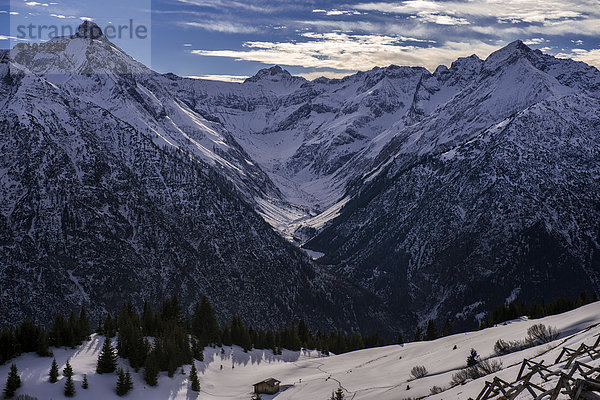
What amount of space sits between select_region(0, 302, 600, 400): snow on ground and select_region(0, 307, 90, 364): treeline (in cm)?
175

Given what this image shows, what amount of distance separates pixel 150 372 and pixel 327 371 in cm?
3402

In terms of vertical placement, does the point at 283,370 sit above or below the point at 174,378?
below

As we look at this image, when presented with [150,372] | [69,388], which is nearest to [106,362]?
[150,372]

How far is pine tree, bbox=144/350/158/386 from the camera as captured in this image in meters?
88.5

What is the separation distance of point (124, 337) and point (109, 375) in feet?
31.9

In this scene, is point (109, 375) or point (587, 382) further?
point (109, 375)

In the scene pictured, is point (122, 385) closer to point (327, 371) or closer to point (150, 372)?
point (150, 372)

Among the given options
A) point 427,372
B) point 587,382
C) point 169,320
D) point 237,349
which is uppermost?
point 587,382

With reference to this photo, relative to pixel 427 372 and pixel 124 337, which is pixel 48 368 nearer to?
pixel 124 337

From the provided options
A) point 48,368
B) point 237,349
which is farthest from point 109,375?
point 237,349

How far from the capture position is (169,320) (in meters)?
122

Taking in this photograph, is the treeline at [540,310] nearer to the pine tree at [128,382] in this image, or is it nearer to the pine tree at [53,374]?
the pine tree at [128,382]

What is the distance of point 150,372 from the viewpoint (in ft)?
292

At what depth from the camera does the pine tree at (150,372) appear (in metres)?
88.5
